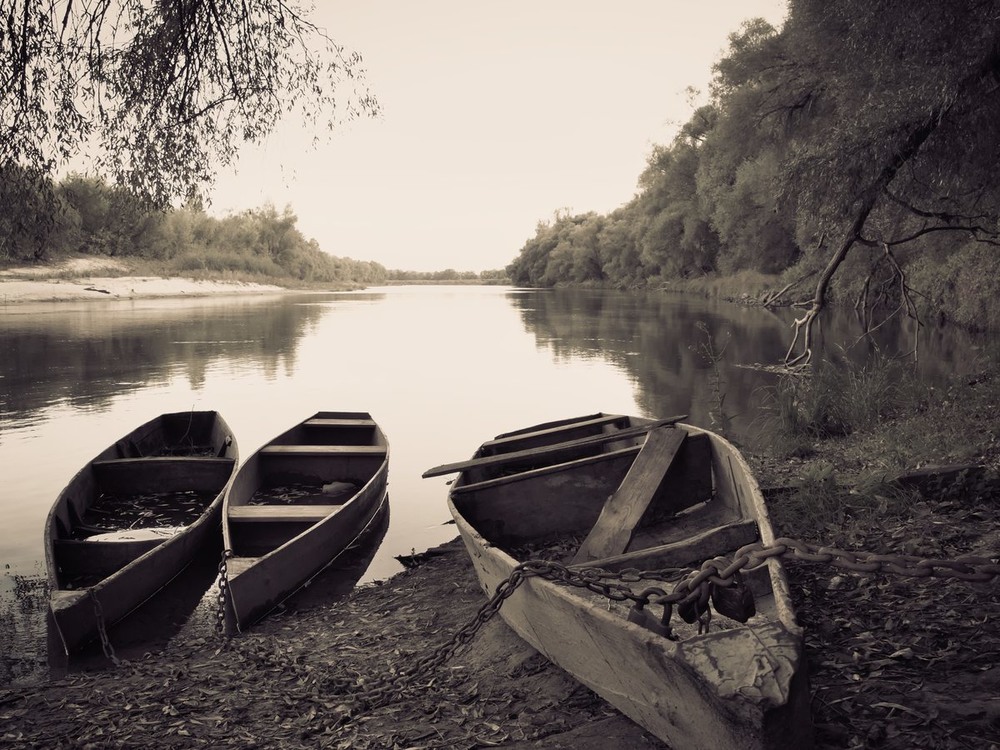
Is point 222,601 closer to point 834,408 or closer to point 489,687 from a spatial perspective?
point 489,687

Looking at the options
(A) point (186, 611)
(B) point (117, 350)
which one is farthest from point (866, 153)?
(B) point (117, 350)

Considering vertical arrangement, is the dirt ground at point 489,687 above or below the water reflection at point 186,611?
above

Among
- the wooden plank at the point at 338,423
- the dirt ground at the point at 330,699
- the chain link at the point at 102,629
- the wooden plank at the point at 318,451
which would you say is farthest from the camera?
the wooden plank at the point at 338,423

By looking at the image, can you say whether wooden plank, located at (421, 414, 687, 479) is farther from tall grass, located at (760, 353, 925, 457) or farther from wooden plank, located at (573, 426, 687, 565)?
tall grass, located at (760, 353, 925, 457)

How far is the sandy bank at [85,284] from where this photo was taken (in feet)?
147

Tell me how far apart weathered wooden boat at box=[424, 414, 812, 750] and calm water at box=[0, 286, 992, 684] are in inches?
75.4

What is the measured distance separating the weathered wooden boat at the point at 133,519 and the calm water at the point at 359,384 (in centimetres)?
35

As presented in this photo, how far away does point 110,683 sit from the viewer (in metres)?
4.41

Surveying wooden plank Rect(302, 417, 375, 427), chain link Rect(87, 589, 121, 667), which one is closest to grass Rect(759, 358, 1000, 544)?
chain link Rect(87, 589, 121, 667)

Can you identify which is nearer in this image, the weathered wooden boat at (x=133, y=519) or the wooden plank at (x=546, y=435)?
the weathered wooden boat at (x=133, y=519)

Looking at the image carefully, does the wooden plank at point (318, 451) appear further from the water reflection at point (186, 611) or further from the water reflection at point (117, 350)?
the water reflection at point (117, 350)

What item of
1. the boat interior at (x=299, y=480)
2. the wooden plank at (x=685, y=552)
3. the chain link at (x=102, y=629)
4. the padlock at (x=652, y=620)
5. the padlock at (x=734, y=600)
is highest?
the padlock at (x=734, y=600)

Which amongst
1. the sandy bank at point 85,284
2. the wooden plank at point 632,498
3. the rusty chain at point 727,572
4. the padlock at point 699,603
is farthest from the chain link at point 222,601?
the sandy bank at point 85,284

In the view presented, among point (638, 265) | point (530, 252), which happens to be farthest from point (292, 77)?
point (530, 252)
